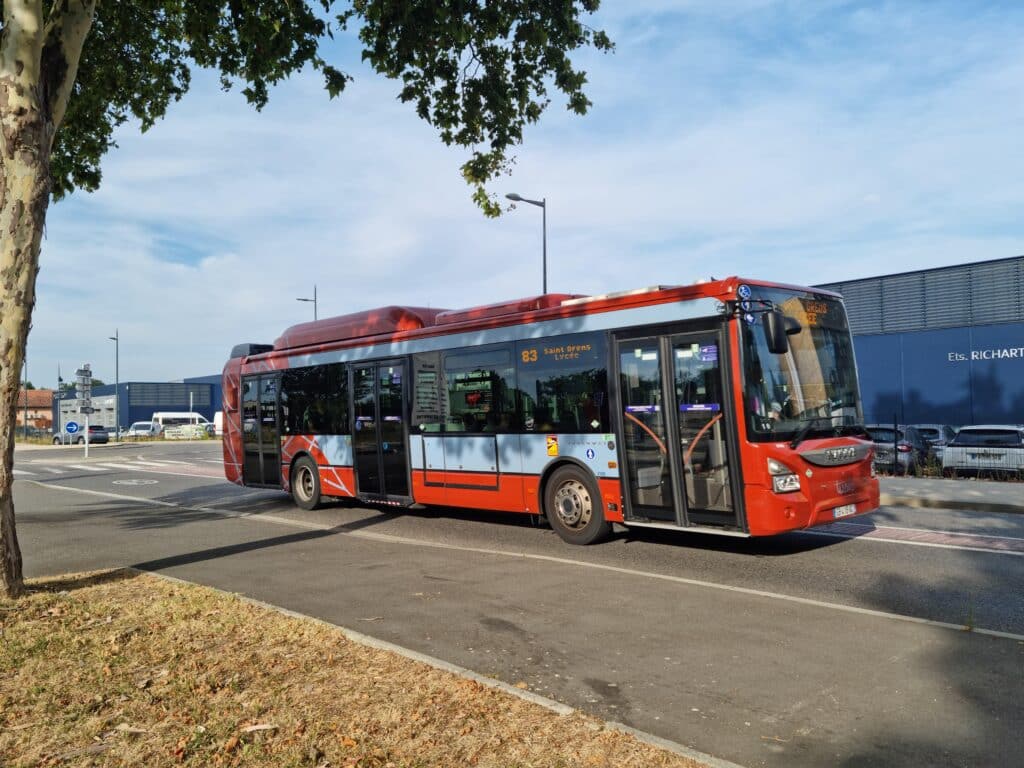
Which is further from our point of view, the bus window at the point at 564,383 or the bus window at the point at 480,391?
the bus window at the point at 480,391

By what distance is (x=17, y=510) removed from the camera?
15.7 meters

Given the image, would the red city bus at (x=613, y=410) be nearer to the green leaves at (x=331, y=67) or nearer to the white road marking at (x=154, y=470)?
the green leaves at (x=331, y=67)

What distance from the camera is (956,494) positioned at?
49.2 ft

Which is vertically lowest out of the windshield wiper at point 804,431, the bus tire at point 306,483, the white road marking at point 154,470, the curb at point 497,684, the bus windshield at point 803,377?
the white road marking at point 154,470

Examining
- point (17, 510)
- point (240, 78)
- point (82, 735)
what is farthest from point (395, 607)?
point (17, 510)

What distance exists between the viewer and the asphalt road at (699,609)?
4.42m

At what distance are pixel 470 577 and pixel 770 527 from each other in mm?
3095

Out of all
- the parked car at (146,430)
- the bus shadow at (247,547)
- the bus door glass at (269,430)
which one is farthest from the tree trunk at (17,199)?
the parked car at (146,430)

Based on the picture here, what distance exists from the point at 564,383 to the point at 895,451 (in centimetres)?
1265

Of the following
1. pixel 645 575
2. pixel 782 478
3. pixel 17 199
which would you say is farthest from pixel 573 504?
pixel 17 199

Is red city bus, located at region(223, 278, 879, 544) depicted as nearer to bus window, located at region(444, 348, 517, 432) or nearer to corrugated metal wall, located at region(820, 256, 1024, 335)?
bus window, located at region(444, 348, 517, 432)

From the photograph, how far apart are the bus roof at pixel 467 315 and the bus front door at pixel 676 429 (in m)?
0.50

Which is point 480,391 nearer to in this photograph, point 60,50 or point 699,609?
point 699,609

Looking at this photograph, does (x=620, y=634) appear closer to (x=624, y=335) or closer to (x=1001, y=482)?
(x=624, y=335)
